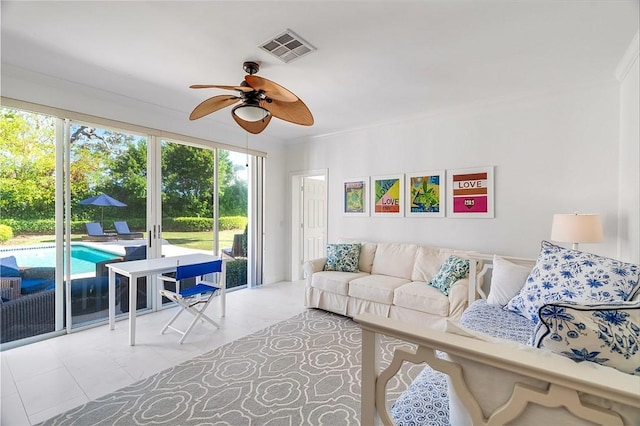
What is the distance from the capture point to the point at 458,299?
2781 mm

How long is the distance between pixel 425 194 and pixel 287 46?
2.54m

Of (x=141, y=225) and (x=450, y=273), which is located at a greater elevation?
(x=141, y=225)

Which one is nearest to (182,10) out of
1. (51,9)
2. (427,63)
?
(51,9)

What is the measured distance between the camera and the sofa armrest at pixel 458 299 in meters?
2.76

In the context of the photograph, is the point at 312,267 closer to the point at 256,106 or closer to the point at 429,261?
the point at 429,261

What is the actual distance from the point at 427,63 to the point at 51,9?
8.97 feet

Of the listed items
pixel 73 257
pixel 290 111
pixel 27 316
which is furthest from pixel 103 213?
pixel 290 111

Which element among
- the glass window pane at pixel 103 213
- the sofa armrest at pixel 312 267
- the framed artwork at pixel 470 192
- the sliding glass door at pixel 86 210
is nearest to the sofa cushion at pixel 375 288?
the sofa armrest at pixel 312 267

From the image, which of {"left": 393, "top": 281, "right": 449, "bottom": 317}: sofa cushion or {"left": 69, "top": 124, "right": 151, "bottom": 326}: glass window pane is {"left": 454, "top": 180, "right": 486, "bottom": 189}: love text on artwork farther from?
{"left": 69, "top": 124, "right": 151, "bottom": 326}: glass window pane

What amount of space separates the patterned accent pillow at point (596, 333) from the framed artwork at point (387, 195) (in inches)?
124

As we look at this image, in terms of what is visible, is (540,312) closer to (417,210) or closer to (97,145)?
(417,210)

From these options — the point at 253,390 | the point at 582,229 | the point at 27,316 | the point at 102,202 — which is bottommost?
the point at 253,390

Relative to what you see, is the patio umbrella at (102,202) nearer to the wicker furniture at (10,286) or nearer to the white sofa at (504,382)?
the wicker furniture at (10,286)

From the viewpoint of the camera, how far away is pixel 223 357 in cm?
257
